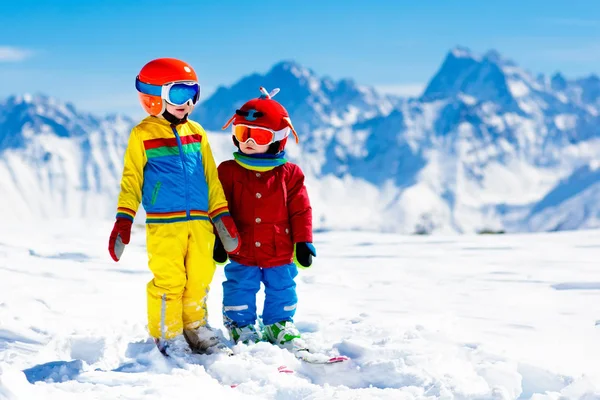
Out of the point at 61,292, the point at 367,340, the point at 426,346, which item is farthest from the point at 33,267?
the point at 426,346

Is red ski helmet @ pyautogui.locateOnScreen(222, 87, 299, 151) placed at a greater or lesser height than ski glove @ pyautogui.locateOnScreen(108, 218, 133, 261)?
greater

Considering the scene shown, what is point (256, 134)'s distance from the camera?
4371mm

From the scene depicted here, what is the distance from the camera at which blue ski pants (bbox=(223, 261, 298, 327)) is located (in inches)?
175

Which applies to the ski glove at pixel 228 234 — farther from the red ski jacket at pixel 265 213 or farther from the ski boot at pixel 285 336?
the ski boot at pixel 285 336

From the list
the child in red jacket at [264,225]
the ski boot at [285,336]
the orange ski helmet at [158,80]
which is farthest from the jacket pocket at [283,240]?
the orange ski helmet at [158,80]

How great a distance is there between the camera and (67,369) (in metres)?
3.75

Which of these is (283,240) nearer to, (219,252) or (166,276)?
(219,252)

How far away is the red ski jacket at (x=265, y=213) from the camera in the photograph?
4.37 m

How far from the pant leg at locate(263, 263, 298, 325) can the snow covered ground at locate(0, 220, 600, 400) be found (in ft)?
0.81

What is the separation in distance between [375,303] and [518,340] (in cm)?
158

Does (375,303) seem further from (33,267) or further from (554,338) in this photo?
(33,267)

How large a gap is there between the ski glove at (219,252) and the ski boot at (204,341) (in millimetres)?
458

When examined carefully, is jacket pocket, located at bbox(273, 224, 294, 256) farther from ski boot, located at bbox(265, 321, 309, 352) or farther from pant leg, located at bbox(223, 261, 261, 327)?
ski boot, located at bbox(265, 321, 309, 352)

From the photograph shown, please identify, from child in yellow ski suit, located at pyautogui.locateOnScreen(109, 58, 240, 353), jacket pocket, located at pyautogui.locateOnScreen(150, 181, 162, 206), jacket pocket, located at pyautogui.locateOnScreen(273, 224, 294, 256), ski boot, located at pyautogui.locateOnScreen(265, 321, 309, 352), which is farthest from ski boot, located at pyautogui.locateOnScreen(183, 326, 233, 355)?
jacket pocket, located at pyautogui.locateOnScreen(150, 181, 162, 206)
